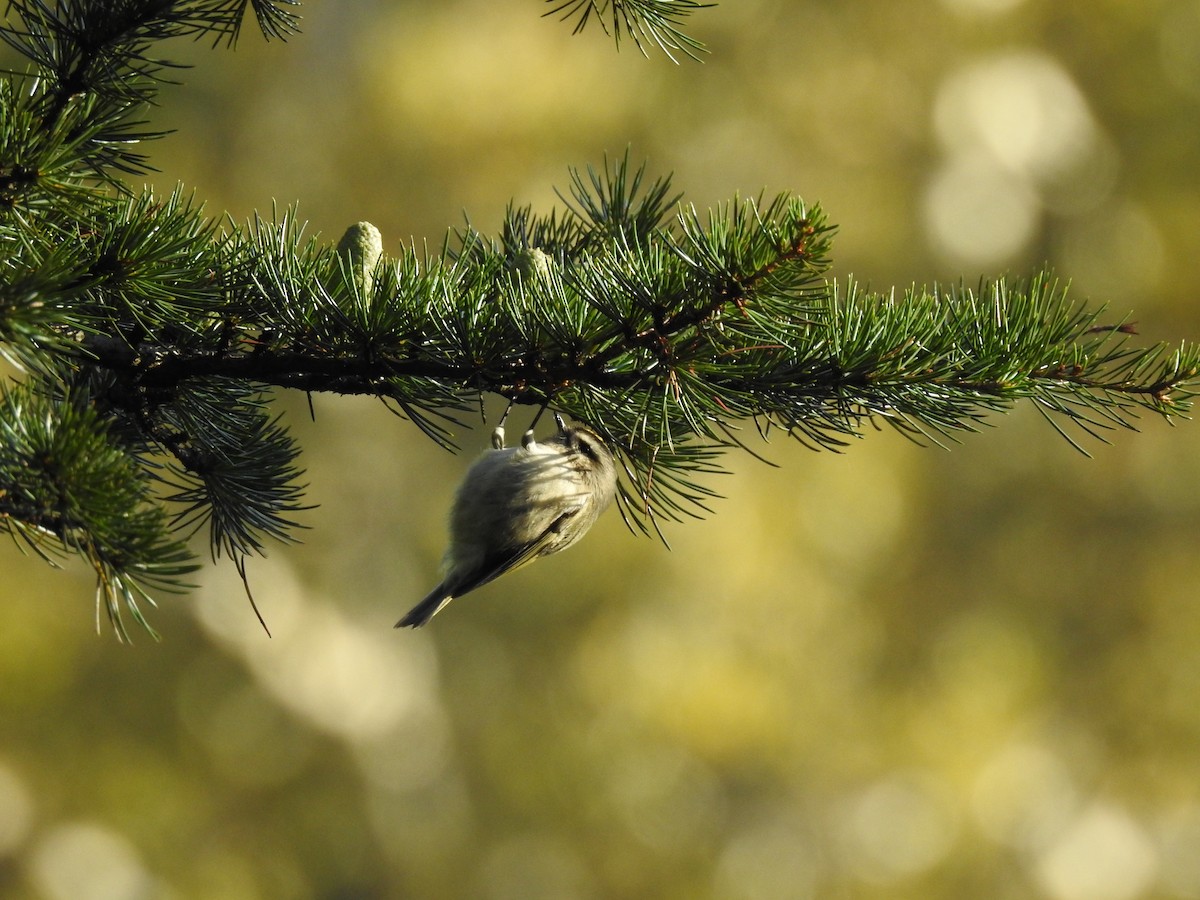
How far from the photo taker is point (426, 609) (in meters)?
1.69

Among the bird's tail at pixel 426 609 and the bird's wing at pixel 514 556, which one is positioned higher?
the bird's wing at pixel 514 556

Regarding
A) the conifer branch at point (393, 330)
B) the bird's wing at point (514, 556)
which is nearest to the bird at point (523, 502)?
the bird's wing at point (514, 556)

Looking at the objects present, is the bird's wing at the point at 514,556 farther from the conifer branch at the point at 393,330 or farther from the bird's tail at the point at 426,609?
the conifer branch at the point at 393,330

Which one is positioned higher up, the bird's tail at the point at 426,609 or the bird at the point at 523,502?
the bird at the point at 523,502

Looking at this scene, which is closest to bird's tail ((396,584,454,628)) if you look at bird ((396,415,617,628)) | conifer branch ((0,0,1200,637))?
bird ((396,415,617,628))

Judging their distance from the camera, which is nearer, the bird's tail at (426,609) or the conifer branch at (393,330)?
the conifer branch at (393,330)

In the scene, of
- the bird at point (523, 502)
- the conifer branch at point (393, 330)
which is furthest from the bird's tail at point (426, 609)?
the conifer branch at point (393, 330)

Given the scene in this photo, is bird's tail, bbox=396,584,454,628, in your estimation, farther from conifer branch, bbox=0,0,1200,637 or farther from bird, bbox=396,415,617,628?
conifer branch, bbox=0,0,1200,637

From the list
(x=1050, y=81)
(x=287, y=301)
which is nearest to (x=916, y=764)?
(x=1050, y=81)

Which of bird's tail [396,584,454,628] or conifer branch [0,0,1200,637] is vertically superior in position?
conifer branch [0,0,1200,637]

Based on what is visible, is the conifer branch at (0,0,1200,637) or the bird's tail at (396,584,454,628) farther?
the bird's tail at (396,584,454,628)

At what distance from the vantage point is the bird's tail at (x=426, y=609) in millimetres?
1639

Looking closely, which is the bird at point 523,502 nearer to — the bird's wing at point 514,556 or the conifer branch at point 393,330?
the bird's wing at point 514,556

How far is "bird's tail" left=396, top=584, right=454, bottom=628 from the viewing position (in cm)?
164
